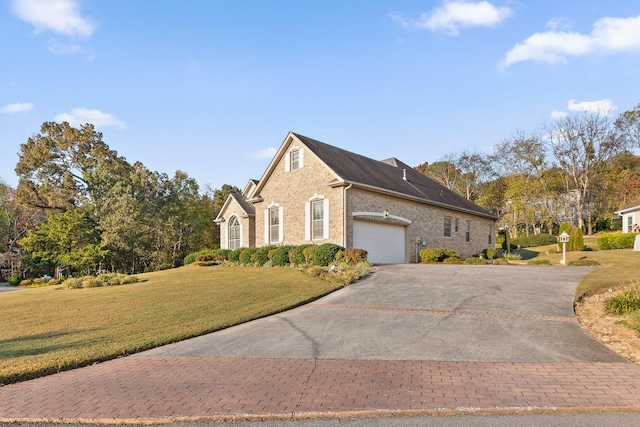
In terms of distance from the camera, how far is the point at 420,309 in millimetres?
9211

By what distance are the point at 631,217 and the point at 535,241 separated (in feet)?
24.8

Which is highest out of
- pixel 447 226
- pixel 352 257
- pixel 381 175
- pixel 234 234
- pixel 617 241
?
pixel 381 175

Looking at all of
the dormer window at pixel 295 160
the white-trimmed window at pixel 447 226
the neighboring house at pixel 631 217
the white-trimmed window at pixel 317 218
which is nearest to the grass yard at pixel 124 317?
the white-trimmed window at pixel 317 218

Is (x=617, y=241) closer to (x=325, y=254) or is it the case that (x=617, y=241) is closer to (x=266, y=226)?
(x=325, y=254)

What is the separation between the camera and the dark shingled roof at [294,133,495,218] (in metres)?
20.2

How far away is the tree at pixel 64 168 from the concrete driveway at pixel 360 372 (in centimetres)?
3287

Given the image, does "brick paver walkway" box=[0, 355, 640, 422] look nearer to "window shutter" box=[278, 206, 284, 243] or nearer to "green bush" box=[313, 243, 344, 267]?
"green bush" box=[313, 243, 344, 267]

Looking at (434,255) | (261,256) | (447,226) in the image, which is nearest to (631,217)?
(447,226)

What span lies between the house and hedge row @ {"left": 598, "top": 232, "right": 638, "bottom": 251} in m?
9.40

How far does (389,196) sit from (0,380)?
1783cm

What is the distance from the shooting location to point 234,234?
28391 mm

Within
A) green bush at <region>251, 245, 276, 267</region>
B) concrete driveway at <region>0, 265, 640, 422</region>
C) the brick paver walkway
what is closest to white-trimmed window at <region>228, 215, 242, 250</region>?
green bush at <region>251, 245, 276, 267</region>

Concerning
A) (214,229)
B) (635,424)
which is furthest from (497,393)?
(214,229)

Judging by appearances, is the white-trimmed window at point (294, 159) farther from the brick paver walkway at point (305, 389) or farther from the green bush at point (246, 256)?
the brick paver walkway at point (305, 389)
